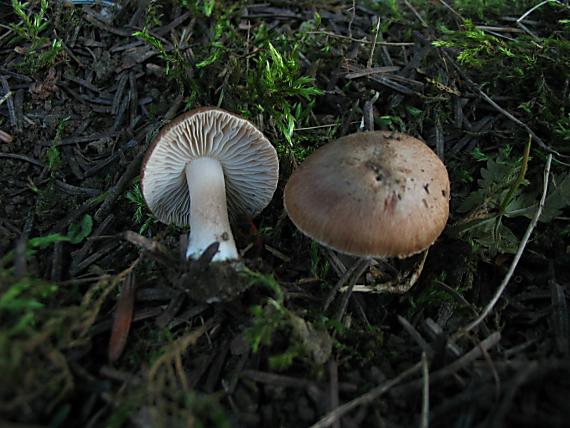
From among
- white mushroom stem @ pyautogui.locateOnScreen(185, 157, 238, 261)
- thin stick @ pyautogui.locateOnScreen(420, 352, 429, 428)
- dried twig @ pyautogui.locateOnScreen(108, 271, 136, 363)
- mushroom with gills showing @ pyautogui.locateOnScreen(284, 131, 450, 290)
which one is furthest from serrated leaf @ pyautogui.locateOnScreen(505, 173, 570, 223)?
dried twig @ pyautogui.locateOnScreen(108, 271, 136, 363)

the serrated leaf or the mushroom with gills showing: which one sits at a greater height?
the mushroom with gills showing

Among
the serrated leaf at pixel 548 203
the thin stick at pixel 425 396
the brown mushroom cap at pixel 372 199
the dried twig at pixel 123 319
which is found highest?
the brown mushroom cap at pixel 372 199

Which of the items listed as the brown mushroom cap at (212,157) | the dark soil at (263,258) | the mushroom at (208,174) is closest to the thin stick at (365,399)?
the dark soil at (263,258)

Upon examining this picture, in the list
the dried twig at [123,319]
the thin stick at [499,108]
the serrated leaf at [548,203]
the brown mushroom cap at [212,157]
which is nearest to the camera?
the dried twig at [123,319]

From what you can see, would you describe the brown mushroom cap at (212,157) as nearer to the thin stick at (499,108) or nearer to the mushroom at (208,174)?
the mushroom at (208,174)

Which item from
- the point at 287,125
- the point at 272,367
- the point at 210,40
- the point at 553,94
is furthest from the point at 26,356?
the point at 553,94

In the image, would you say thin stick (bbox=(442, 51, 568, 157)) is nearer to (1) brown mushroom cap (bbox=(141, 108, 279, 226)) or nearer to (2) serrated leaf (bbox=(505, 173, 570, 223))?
(2) serrated leaf (bbox=(505, 173, 570, 223))

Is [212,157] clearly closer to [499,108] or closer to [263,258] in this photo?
[263,258]

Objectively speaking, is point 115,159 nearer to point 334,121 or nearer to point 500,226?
point 334,121
